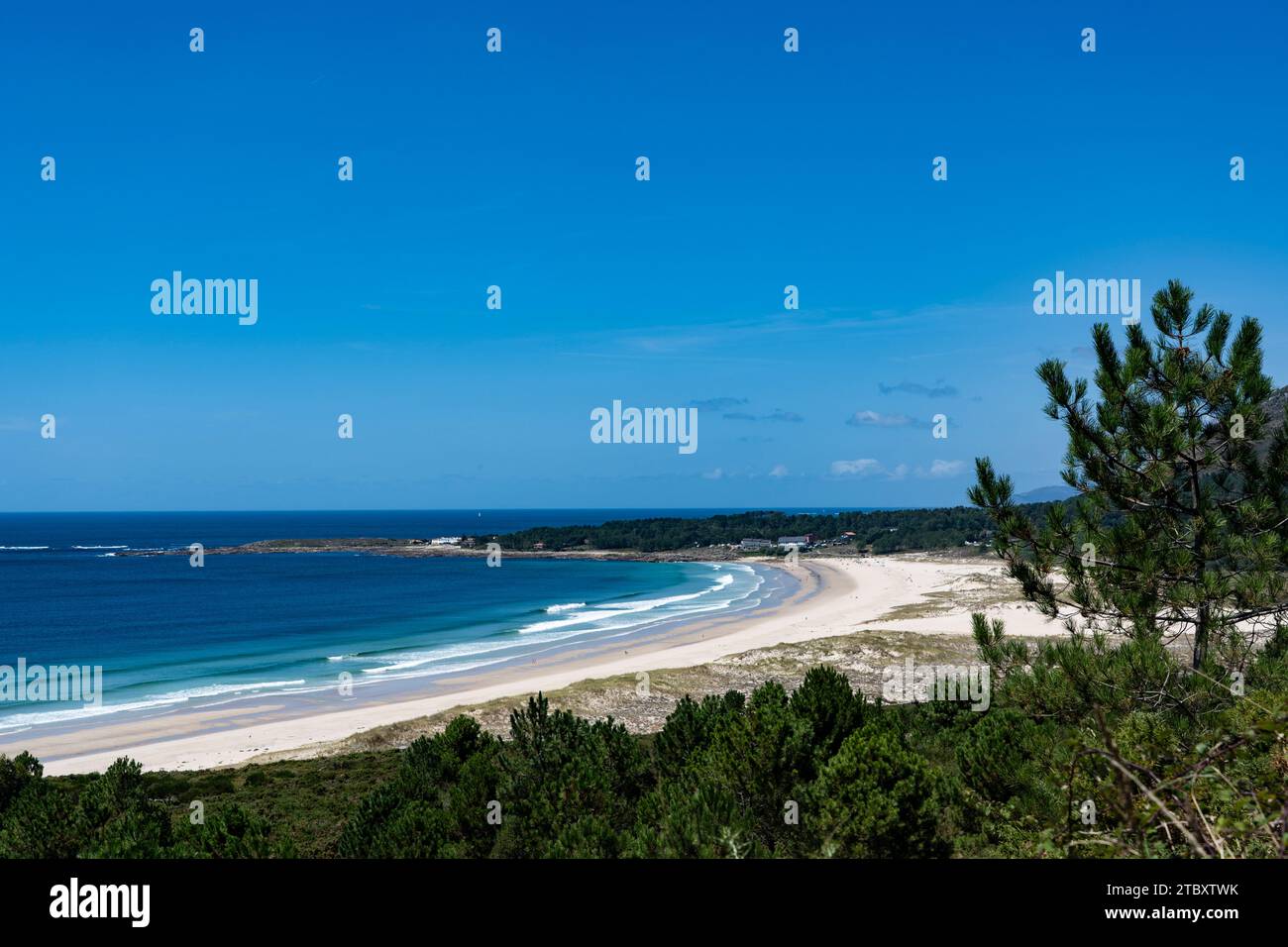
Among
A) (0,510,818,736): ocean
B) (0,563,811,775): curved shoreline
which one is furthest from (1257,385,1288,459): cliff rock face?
(0,510,818,736): ocean

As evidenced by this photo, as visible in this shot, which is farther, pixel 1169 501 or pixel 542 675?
pixel 542 675

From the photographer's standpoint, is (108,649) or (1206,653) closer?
(1206,653)

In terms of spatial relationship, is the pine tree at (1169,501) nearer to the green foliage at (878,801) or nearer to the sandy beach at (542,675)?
the sandy beach at (542,675)

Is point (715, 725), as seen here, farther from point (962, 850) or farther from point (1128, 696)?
point (1128, 696)

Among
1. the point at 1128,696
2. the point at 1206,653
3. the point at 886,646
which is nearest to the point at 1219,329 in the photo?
the point at 1206,653

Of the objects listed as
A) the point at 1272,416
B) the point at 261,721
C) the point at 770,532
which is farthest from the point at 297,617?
the point at 770,532

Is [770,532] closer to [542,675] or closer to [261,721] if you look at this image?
[542,675]
